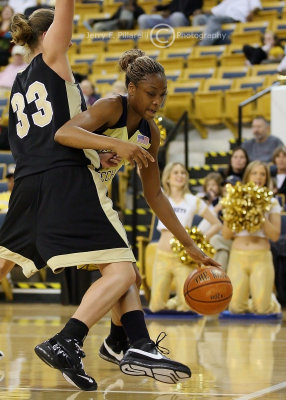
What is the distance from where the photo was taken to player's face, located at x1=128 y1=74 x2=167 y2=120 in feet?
13.9

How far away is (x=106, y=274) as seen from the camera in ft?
13.6

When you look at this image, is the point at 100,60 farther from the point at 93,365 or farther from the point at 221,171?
the point at 93,365

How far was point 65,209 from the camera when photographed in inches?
162

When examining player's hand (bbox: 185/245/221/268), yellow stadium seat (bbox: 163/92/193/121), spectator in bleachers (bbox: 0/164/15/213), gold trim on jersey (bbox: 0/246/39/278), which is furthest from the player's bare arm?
yellow stadium seat (bbox: 163/92/193/121)

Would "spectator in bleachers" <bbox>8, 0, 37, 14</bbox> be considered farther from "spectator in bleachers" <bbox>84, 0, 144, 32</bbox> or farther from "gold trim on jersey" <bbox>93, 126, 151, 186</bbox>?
"gold trim on jersey" <bbox>93, 126, 151, 186</bbox>

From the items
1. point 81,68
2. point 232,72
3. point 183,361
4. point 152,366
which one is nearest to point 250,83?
point 232,72

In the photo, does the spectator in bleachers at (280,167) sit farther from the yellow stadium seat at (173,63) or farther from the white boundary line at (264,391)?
the white boundary line at (264,391)

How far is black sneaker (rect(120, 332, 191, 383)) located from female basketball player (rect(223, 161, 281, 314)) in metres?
4.57

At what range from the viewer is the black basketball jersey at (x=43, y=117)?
417cm

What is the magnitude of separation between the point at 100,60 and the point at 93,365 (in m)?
10.6

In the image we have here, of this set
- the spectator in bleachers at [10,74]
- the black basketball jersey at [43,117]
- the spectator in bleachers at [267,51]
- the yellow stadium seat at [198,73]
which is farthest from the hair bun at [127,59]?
the spectator in bleachers at [10,74]

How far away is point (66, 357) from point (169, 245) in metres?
4.86

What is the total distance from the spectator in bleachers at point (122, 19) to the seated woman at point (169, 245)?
6.69m

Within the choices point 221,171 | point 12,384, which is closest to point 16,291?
point 221,171
